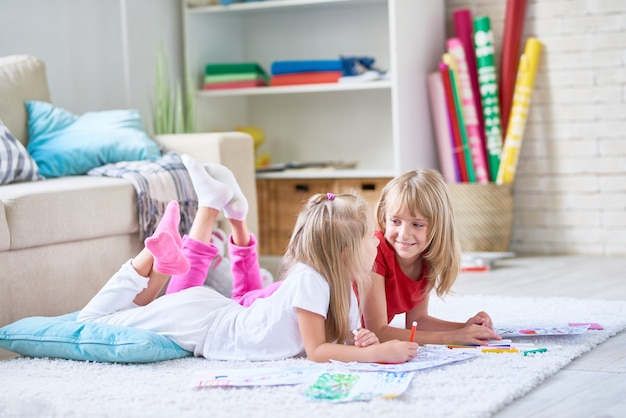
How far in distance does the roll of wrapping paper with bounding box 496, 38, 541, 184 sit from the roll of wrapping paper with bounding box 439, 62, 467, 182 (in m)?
0.17

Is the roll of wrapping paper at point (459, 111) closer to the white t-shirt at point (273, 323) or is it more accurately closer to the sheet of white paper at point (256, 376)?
the white t-shirt at point (273, 323)

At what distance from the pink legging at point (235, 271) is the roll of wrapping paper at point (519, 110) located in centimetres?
172

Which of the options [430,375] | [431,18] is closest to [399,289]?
[430,375]

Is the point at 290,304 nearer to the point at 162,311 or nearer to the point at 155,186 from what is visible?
the point at 162,311

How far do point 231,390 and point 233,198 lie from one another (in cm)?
87

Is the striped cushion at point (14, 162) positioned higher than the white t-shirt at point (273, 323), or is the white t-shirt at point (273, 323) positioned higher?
the striped cushion at point (14, 162)

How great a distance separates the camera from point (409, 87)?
13.5ft

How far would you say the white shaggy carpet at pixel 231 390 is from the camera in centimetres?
178

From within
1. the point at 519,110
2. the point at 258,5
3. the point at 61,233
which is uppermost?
the point at 258,5

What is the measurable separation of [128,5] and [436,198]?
243 cm

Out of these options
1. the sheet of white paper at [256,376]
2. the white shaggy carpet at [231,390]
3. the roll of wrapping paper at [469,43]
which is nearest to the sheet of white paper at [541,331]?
the white shaggy carpet at [231,390]

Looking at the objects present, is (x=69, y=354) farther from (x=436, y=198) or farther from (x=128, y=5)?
(x=128, y=5)

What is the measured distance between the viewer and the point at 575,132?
4172mm

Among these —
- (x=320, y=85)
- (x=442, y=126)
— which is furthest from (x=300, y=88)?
(x=442, y=126)
